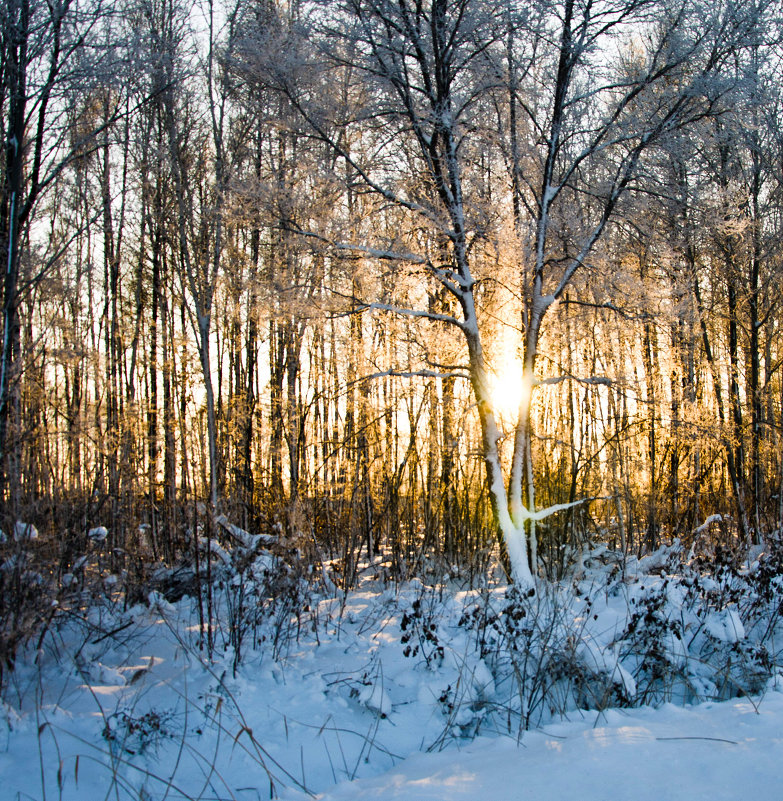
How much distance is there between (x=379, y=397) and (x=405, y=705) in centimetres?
542

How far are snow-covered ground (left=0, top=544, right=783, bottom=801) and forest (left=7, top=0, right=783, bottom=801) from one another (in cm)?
3

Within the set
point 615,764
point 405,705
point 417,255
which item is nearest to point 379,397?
point 417,255

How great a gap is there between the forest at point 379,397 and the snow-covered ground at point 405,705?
31 mm

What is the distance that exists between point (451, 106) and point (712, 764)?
5.33 m

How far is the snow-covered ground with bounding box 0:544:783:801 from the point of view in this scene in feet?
8.89

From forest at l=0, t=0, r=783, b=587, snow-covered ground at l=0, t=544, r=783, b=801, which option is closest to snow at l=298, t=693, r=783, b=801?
snow-covered ground at l=0, t=544, r=783, b=801

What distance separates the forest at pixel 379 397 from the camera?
375 centimetres

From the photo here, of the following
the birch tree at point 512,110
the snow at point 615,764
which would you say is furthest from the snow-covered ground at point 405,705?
the birch tree at point 512,110

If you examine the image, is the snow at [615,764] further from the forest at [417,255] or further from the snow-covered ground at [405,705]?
the forest at [417,255]

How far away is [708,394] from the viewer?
9469mm

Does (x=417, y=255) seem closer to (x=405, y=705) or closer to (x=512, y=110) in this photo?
(x=512, y=110)

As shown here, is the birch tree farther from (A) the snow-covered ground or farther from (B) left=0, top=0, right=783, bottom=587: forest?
(A) the snow-covered ground

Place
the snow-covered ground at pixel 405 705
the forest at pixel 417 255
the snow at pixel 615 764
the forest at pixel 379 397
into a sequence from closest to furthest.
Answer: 1. the snow at pixel 615 764
2. the snow-covered ground at pixel 405 705
3. the forest at pixel 379 397
4. the forest at pixel 417 255

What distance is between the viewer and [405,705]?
150 inches
